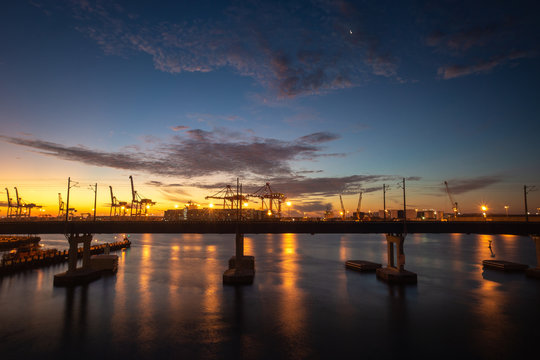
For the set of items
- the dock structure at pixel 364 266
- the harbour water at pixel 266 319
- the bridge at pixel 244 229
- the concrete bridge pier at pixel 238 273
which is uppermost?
the bridge at pixel 244 229

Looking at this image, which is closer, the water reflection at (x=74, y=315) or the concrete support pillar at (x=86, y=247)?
the water reflection at (x=74, y=315)

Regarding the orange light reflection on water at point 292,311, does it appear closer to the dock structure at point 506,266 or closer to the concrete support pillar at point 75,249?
the concrete support pillar at point 75,249

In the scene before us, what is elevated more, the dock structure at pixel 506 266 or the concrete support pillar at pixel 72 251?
the concrete support pillar at pixel 72 251

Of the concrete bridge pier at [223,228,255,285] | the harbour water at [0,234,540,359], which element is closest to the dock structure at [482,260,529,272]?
the harbour water at [0,234,540,359]

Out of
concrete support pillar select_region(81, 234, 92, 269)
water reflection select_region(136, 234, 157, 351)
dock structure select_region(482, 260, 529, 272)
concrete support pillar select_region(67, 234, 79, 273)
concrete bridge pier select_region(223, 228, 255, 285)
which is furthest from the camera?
dock structure select_region(482, 260, 529, 272)

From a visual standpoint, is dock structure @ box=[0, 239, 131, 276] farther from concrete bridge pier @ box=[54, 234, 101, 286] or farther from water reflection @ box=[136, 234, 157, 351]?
water reflection @ box=[136, 234, 157, 351]

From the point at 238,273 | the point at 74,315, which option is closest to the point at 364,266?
the point at 238,273

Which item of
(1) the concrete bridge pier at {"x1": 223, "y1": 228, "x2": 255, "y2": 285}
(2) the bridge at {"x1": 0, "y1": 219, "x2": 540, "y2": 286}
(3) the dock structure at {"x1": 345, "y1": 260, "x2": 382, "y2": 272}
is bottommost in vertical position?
(3) the dock structure at {"x1": 345, "y1": 260, "x2": 382, "y2": 272}

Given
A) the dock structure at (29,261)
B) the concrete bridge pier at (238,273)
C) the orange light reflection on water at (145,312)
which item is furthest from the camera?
the dock structure at (29,261)

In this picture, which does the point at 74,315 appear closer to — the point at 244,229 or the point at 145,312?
the point at 145,312

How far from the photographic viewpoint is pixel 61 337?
37062 millimetres

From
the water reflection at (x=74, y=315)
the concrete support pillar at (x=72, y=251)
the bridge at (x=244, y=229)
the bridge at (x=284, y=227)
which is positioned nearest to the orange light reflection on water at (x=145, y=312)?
the water reflection at (x=74, y=315)

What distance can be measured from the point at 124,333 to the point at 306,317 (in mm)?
25121

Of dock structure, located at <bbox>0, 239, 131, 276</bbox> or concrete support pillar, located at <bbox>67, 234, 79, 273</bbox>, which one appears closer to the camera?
concrete support pillar, located at <bbox>67, 234, 79, 273</bbox>
